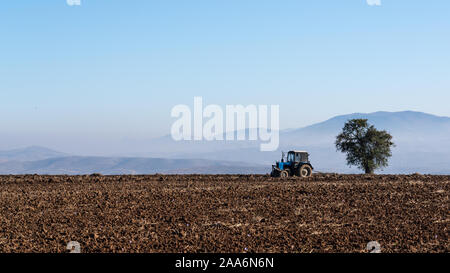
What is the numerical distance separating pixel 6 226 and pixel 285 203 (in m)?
12.7

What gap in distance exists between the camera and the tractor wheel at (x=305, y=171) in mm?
40094

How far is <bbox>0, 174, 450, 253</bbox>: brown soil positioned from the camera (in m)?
14.3

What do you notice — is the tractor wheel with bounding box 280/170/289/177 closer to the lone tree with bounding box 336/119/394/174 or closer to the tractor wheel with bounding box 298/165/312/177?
the tractor wheel with bounding box 298/165/312/177

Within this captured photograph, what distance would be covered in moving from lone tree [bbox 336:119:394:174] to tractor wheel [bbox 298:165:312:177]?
15.0m

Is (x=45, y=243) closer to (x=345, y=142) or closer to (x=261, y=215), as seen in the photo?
(x=261, y=215)

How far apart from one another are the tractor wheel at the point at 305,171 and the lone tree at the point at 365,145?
1504 cm

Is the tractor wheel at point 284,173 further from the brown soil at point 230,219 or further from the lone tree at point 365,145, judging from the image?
the lone tree at point 365,145

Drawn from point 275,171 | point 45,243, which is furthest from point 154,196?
point 275,171

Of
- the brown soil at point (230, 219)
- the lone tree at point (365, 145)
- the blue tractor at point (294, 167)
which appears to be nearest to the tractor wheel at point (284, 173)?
the blue tractor at point (294, 167)

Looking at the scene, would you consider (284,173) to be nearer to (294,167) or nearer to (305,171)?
(294,167)

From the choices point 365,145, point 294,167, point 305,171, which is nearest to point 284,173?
point 294,167

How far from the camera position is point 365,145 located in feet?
179

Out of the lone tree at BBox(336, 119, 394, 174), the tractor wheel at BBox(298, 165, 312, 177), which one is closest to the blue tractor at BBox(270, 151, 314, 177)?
the tractor wheel at BBox(298, 165, 312, 177)

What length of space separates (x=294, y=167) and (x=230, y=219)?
Result: 22.4 metres
